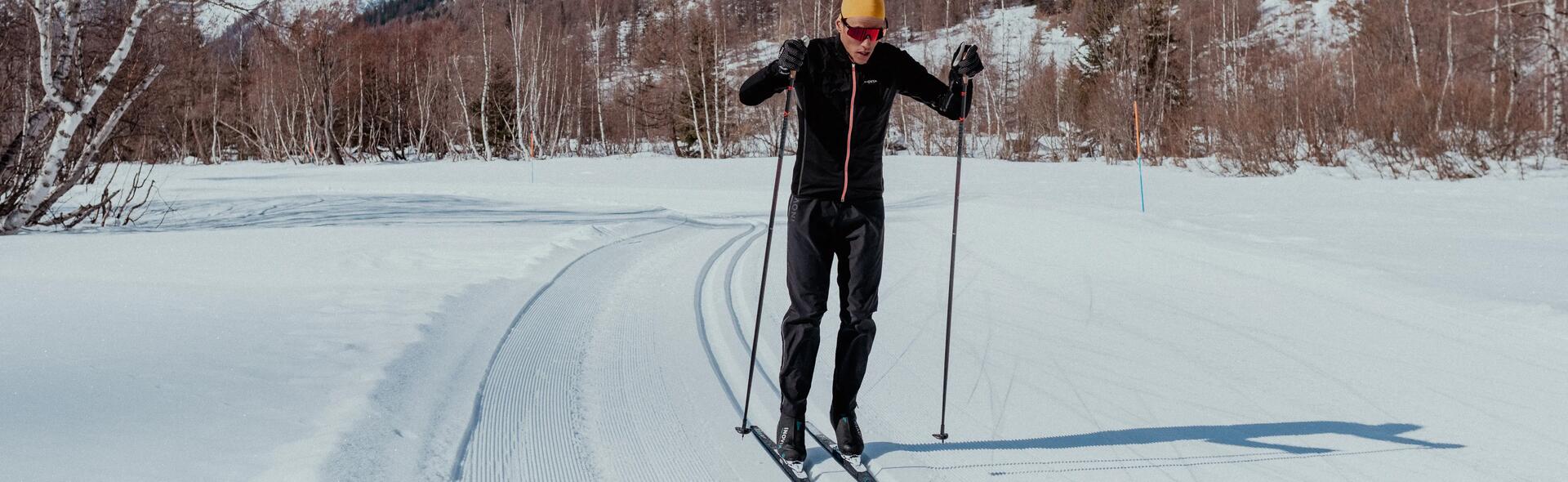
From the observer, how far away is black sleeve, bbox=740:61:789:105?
3400mm

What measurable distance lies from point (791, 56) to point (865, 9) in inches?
11.9

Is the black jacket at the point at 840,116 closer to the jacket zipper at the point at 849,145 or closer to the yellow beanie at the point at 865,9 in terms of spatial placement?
the jacket zipper at the point at 849,145

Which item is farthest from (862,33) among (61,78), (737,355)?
(61,78)

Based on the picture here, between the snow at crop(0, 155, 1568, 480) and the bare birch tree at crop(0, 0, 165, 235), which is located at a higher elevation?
the bare birch tree at crop(0, 0, 165, 235)

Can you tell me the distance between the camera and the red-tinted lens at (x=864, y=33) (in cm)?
323

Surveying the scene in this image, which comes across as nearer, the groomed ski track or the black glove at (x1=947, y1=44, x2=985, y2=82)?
the groomed ski track

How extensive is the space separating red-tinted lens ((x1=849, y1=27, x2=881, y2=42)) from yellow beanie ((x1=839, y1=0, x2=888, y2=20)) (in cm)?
5

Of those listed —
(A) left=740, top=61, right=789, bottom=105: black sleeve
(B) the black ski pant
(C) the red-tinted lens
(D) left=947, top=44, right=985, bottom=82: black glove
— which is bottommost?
(B) the black ski pant

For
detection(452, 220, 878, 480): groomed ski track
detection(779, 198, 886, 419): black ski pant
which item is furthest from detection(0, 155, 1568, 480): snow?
detection(779, 198, 886, 419): black ski pant

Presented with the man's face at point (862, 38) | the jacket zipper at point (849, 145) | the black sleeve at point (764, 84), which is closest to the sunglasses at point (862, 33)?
the man's face at point (862, 38)

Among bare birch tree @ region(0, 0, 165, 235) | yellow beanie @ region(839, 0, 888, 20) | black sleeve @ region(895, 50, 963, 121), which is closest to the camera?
yellow beanie @ region(839, 0, 888, 20)

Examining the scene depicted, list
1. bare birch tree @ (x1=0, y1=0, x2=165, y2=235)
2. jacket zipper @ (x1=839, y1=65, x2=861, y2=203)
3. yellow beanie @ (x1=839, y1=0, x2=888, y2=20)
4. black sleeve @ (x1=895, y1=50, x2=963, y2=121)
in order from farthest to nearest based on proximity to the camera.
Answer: bare birch tree @ (x1=0, y1=0, x2=165, y2=235) → black sleeve @ (x1=895, y1=50, x2=963, y2=121) → jacket zipper @ (x1=839, y1=65, x2=861, y2=203) → yellow beanie @ (x1=839, y1=0, x2=888, y2=20)

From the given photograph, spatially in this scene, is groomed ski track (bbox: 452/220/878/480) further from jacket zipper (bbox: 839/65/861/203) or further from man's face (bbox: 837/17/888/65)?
man's face (bbox: 837/17/888/65)

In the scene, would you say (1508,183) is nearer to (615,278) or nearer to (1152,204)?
(1152,204)
